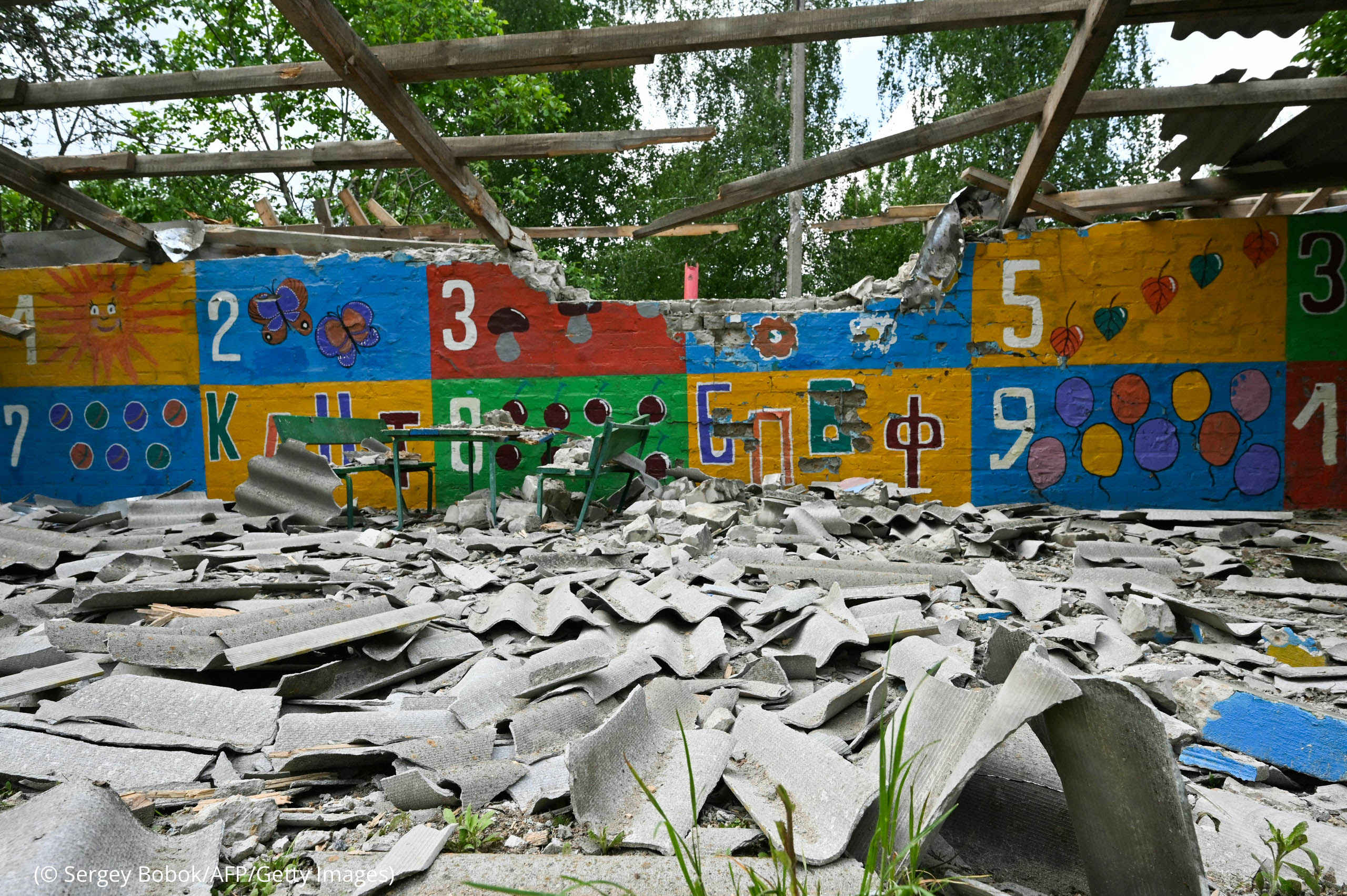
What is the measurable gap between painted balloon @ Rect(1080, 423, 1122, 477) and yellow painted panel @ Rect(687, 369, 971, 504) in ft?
3.43

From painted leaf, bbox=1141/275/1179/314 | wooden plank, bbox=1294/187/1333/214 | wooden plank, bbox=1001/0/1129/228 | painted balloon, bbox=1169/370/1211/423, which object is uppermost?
wooden plank, bbox=1001/0/1129/228

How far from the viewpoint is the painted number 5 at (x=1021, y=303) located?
7.29 meters

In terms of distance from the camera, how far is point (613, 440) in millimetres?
6270

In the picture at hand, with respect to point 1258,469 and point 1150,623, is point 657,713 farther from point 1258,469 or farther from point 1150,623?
point 1258,469

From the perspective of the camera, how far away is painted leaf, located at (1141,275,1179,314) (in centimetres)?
710

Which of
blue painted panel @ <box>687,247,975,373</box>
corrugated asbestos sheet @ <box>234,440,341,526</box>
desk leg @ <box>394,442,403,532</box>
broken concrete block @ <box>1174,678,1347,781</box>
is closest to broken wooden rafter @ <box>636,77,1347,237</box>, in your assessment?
blue painted panel @ <box>687,247,975,373</box>

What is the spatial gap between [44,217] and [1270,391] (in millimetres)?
14113

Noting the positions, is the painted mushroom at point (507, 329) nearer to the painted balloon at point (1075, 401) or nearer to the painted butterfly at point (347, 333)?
the painted butterfly at point (347, 333)

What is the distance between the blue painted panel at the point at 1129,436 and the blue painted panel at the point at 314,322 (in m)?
5.74

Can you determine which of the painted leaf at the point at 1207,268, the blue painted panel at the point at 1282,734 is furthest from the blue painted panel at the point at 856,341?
the blue painted panel at the point at 1282,734

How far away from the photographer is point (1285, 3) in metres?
4.75

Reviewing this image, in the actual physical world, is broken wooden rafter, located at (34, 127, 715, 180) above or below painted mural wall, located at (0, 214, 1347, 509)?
above

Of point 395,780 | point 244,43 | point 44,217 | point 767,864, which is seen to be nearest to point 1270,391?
point 767,864

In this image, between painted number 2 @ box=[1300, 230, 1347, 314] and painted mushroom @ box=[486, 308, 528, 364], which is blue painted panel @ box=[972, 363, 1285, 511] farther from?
painted mushroom @ box=[486, 308, 528, 364]
